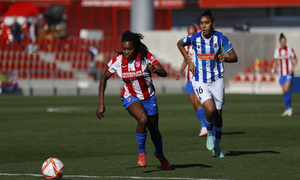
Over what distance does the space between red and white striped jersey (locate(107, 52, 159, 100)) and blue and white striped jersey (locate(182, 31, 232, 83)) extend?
1584 millimetres

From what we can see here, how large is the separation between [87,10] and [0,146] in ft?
133

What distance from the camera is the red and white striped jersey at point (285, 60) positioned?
2025cm

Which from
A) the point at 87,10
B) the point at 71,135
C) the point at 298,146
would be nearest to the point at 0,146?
the point at 71,135

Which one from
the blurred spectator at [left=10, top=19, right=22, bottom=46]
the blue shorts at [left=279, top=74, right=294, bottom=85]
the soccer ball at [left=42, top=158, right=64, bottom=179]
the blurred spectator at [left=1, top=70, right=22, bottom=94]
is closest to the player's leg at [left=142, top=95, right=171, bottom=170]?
the soccer ball at [left=42, top=158, right=64, bottom=179]

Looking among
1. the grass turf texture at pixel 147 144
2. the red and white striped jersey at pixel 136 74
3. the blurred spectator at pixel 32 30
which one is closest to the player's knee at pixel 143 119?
the red and white striped jersey at pixel 136 74

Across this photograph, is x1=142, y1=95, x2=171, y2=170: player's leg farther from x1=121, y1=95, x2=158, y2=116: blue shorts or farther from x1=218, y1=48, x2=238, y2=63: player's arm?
x1=218, y1=48, x2=238, y2=63: player's arm

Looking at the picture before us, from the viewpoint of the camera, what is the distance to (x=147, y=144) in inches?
523

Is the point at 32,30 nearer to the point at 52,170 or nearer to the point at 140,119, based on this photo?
the point at 140,119

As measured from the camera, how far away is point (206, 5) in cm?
5253

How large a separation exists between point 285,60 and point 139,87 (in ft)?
37.3

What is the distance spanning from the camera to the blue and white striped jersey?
11008 mm

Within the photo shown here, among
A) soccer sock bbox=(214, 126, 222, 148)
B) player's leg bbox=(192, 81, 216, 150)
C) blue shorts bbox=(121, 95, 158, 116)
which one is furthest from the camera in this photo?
soccer sock bbox=(214, 126, 222, 148)

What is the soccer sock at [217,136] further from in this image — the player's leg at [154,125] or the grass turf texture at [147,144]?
the player's leg at [154,125]

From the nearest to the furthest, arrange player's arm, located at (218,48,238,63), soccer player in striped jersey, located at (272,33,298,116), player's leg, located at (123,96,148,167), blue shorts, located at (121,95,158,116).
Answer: player's leg, located at (123,96,148,167), blue shorts, located at (121,95,158,116), player's arm, located at (218,48,238,63), soccer player in striped jersey, located at (272,33,298,116)
